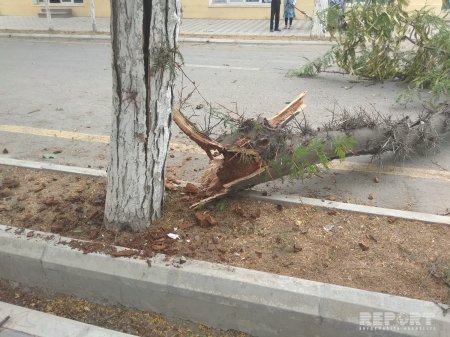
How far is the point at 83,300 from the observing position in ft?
9.46

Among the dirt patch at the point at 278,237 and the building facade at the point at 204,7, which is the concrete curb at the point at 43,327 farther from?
the building facade at the point at 204,7

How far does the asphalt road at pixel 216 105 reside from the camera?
13.4ft

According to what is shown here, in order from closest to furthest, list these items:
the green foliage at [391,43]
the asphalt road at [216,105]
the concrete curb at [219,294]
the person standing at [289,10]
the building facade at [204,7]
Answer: the concrete curb at [219,294] < the asphalt road at [216,105] < the green foliage at [391,43] < the person standing at [289,10] < the building facade at [204,7]

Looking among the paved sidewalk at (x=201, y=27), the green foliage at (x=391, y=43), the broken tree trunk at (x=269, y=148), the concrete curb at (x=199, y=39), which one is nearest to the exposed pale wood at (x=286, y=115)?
A: the broken tree trunk at (x=269, y=148)

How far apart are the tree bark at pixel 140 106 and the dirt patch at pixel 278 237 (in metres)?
0.22

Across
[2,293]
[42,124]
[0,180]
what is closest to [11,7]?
[42,124]

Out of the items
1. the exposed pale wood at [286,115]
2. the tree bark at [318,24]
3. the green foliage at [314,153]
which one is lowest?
the green foliage at [314,153]

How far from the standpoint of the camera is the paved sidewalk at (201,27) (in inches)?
557

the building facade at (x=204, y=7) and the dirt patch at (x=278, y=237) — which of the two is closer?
the dirt patch at (x=278, y=237)

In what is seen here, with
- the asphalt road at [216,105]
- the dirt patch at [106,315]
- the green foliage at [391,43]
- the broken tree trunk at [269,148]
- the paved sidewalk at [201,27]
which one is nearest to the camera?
the dirt patch at [106,315]

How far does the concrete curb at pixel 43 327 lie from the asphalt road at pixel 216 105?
1552mm

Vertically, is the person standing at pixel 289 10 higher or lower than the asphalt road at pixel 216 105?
higher

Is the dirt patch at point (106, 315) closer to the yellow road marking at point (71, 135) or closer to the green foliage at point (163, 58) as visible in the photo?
the green foliage at point (163, 58)

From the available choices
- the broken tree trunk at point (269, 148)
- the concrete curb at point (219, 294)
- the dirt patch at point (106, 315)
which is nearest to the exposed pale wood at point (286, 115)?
the broken tree trunk at point (269, 148)
